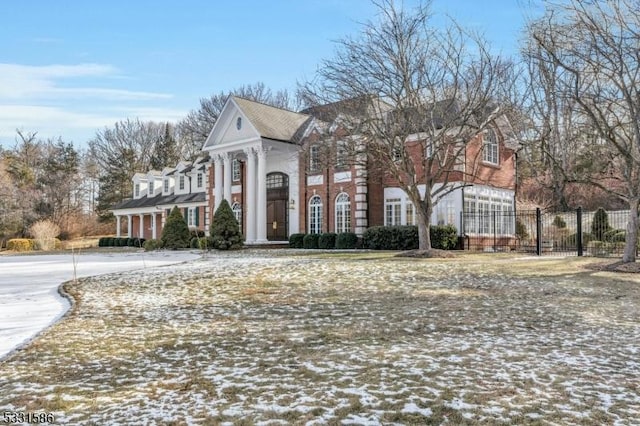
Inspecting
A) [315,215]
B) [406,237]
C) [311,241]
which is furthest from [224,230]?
[406,237]

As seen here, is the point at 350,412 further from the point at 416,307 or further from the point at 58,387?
the point at 416,307

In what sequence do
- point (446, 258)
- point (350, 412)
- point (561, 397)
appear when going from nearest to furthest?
point (350, 412) < point (561, 397) < point (446, 258)

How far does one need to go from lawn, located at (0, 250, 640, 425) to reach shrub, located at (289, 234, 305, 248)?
15767mm

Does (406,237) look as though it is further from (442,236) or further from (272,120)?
(272,120)

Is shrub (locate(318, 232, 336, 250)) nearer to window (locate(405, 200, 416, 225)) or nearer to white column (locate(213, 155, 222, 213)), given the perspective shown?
window (locate(405, 200, 416, 225))

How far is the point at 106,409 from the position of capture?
3.94 meters

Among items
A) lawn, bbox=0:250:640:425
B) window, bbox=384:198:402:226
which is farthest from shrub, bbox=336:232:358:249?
lawn, bbox=0:250:640:425

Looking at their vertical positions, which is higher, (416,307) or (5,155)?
(5,155)

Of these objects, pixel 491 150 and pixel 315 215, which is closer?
pixel 491 150

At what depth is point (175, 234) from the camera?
26.3m

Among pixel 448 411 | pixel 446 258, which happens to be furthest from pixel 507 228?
pixel 448 411

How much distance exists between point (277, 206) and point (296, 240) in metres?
3.75

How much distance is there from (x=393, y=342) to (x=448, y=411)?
226 centimetres

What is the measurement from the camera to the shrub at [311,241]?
84.2 ft
